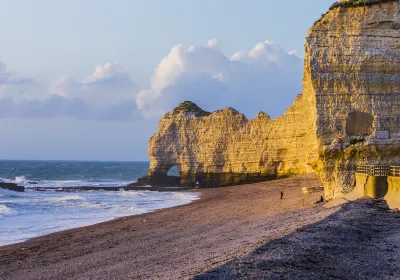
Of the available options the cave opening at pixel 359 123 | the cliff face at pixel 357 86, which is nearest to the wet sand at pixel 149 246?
the cliff face at pixel 357 86

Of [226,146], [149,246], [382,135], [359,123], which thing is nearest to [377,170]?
[382,135]

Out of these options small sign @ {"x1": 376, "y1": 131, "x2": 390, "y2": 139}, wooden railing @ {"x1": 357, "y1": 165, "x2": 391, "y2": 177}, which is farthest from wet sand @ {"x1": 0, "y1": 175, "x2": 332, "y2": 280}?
small sign @ {"x1": 376, "y1": 131, "x2": 390, "y2": 139}

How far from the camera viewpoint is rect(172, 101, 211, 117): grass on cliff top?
54.1 meters

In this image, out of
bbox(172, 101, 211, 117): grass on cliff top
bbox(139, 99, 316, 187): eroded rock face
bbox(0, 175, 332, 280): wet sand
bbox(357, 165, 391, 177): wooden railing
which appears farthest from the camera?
bbox(172, 101, 211, 117): grass on cliff top

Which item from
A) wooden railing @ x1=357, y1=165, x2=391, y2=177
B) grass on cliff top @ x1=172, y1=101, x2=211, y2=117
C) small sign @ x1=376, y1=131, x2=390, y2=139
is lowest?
wooden railing @ x1=357, y1=165, x2=391, y2=177

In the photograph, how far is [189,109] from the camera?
179 feet

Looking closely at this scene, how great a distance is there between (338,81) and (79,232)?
11.7 metres

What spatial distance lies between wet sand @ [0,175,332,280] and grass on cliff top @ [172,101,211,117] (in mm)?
30706

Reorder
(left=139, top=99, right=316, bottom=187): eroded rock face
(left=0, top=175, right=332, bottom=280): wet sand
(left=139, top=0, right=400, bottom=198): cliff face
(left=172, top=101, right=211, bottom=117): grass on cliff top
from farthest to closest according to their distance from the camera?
1. (left=172, top=101, right=211, bottom=117): grass on cliff top
2. (left=139, top=99, right=316, bottom=187): eroded rock face
3. (left=139, top=0, right=400, bottom=198): cliff face
4. (left=0, top=175, right=332, bottom=280): wet sand

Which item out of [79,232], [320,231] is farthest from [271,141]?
[320,231]

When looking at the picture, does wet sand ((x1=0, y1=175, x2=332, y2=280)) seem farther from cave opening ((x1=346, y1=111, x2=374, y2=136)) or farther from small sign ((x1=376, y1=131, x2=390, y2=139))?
small sign ((x1=376, y1=131, x2=390, y2=139))

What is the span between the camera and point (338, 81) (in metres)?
21.4

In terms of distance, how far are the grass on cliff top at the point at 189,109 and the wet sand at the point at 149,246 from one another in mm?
30706

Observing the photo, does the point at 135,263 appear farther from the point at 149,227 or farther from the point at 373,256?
the point at 149,227
